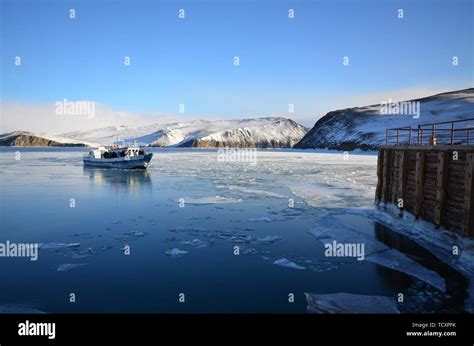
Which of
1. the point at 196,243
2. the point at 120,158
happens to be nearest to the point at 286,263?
the point at 196,243

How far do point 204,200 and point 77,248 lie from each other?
12552 millimetres

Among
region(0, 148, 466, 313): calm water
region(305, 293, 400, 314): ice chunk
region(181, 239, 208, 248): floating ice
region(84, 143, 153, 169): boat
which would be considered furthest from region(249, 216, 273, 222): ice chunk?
region(84, 143, 153, 169): boat

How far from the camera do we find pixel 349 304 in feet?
33.4

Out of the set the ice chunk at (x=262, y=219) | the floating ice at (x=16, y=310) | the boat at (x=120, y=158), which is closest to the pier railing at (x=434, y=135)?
the ice chunk at (x=262, y=219)

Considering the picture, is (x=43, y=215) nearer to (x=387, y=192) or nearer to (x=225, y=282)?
(x=225, y=282)

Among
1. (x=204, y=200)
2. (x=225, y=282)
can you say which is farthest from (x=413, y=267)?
(x=204, y=200)

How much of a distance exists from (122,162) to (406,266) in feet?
187

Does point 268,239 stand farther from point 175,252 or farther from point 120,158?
point 120,158

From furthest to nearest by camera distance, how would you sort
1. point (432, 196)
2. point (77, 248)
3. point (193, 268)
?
point (432, 196)
point (77, 248)
point (193, 268)

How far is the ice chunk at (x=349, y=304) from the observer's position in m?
9.83

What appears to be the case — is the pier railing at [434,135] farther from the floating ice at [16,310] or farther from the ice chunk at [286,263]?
the floating ice at [16,310]

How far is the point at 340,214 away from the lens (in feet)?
73.5

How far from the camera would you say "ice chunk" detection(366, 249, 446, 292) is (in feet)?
39.2
